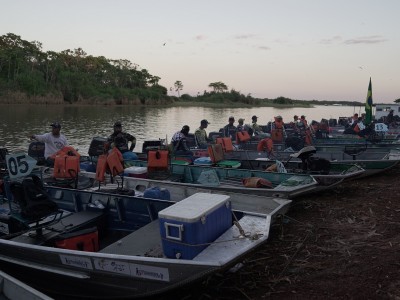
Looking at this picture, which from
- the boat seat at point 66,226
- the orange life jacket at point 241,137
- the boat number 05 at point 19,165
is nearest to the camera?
the boat seat at point 66,226

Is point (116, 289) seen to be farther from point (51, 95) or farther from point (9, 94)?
point (51, 95)

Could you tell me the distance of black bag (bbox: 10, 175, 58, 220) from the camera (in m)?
5.34

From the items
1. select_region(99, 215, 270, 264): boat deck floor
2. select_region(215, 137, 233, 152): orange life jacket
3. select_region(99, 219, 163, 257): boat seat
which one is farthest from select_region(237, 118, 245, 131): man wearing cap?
select_region(99, 219, 163, 257): boat seat

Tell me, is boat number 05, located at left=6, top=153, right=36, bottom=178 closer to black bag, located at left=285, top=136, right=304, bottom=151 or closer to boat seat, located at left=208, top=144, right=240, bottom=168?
boat seat, located at left=208, top=144, right=240, bottom=168

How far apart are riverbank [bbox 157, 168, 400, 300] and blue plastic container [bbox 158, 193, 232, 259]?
761 mm

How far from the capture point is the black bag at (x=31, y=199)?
534cm

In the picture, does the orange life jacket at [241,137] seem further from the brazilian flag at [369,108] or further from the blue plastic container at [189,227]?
the blue plastic container at [189,227]

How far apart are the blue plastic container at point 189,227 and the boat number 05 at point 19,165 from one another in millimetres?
3476

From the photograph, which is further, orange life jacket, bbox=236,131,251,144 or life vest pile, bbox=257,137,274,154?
orange life jacket, bbox=236,131,251,144

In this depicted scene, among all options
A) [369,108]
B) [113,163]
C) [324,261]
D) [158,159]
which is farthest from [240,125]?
[324,261]

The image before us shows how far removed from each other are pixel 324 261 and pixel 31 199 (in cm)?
433

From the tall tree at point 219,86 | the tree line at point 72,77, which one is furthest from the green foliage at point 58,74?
the tall tree at point 219,86

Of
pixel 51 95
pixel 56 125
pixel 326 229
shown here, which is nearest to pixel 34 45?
pixel 51 95

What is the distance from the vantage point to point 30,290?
13.2ft
